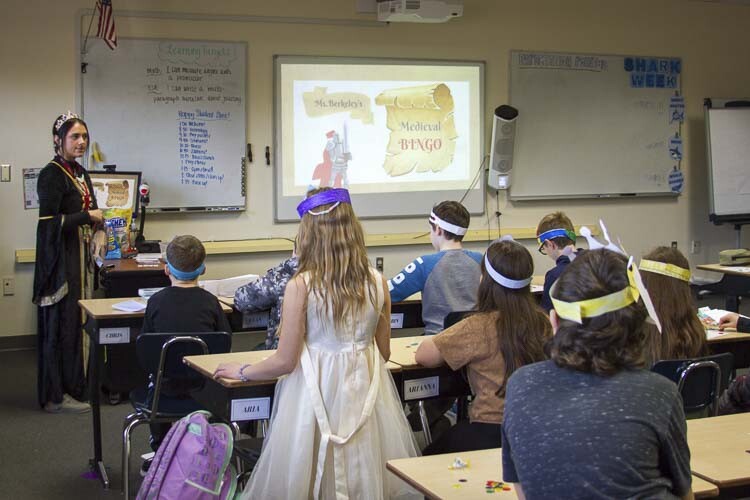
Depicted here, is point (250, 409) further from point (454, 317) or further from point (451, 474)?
point (454, 317)

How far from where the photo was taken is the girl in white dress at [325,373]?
2.67 meters

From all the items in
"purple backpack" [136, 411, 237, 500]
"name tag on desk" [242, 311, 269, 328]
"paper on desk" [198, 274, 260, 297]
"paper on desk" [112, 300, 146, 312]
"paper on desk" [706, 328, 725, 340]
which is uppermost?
"paper on desk" [198, 274, 260, 297]

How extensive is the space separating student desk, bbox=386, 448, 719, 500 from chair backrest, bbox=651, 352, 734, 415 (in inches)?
33.1

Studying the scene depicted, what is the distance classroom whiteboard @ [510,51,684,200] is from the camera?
7766 mm

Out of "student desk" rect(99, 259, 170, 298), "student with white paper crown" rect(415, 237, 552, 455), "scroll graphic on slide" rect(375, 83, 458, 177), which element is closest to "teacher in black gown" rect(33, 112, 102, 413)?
"student desk" rect(99, 259, 170, 298)

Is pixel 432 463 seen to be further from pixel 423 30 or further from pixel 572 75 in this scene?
pixel 572 75

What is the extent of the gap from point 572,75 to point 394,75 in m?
1.74

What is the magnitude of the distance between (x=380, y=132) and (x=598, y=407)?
5.76m

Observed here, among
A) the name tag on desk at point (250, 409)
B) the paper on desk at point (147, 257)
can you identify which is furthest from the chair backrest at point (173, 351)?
the paper on desk at point (147, 257)

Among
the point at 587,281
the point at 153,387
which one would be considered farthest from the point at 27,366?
the point at 587,281

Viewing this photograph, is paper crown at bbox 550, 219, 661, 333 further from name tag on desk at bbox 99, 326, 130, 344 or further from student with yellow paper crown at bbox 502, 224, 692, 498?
name tag on desk at bbox 99, 326, 130, 344

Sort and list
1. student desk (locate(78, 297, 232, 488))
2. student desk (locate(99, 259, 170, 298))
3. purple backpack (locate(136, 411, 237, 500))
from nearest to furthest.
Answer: purple backpack (locate(136, 411, 237, 500)) < student desk (locate(78, 297, 232, 488)) < student desk (locate(99, 259, 170, 298))

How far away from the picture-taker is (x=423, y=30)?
24.2 ft

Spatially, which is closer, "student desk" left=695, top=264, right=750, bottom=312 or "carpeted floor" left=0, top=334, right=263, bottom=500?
"carpeted floor" left=0, top=334, right=263, bottom=500
